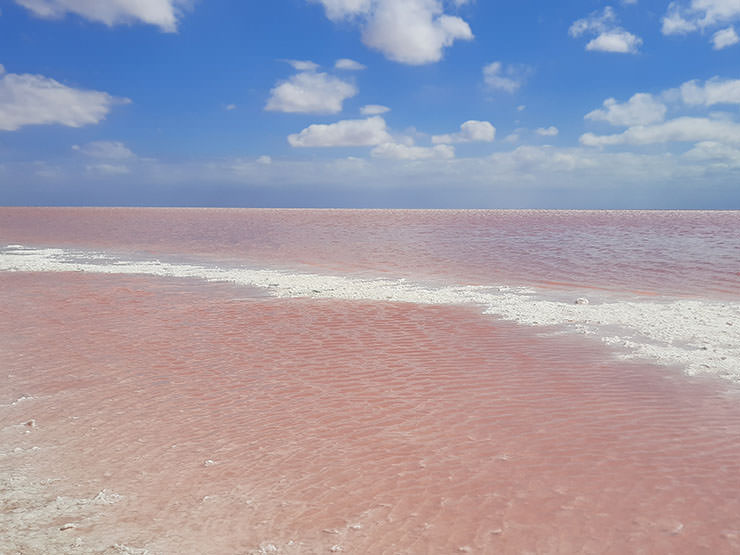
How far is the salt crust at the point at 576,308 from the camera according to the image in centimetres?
959

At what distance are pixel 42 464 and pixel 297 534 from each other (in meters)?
2.94

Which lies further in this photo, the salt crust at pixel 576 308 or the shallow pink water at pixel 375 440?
Answer: the salt crust at pixel 576 308

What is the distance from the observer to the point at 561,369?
876 centimetres

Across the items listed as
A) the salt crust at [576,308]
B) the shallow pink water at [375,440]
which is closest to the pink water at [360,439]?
the shallow pink water at [375,440]

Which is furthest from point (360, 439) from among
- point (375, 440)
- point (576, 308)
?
point (576, 308)

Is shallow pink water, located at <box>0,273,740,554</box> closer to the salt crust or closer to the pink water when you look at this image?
the pink water

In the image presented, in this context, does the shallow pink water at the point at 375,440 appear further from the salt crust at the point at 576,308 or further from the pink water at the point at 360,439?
the salt crust at the point at 576,308

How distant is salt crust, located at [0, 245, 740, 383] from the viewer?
959 centimetres

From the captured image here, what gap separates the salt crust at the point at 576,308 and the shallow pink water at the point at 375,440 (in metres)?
0.99

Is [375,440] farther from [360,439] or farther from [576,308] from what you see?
[576,308]

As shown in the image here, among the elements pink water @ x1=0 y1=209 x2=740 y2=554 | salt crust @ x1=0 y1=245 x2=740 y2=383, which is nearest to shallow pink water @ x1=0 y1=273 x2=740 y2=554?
pink water @ x1=0 y1=209 x2=740 y2=554

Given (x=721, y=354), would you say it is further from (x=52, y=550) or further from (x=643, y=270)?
(x=643, y=270)

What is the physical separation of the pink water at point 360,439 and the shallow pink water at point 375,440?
3 cm

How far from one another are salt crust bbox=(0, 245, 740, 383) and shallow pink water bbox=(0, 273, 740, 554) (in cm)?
99
